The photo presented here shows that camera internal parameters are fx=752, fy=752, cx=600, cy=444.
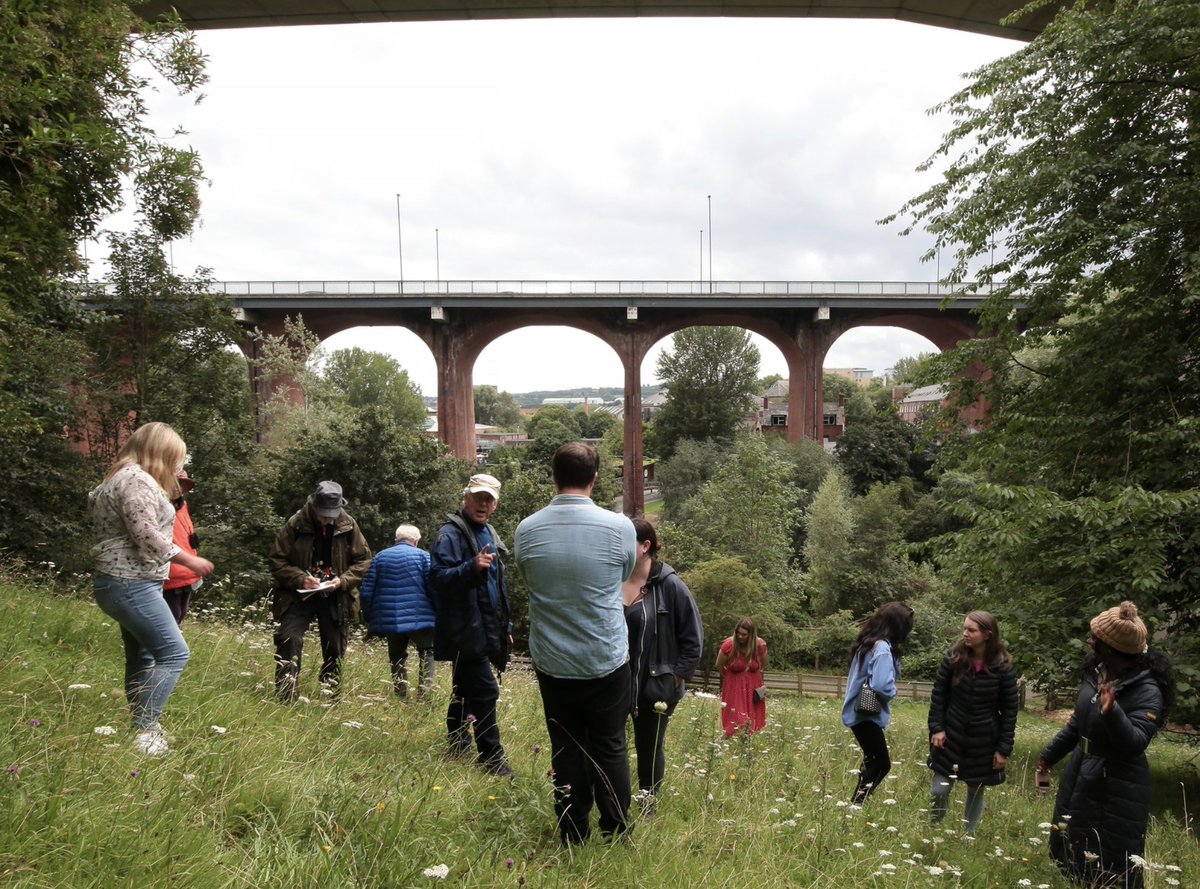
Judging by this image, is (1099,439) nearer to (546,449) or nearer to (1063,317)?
(1063,317)

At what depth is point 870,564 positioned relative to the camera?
2672 cm

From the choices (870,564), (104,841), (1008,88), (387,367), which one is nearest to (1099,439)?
(1008,88)

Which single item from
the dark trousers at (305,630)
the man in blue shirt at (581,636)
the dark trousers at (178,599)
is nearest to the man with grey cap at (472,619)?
the man in blue shirt at (581,636)

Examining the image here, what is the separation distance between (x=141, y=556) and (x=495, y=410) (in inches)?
4990

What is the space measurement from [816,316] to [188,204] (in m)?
25.8

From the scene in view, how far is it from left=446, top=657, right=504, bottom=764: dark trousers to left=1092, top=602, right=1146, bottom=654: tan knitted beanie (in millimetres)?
2410

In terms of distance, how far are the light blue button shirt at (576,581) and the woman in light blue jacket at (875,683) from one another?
1.85m

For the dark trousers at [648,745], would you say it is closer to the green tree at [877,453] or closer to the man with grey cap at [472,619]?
the man with grey cap at [472,619]

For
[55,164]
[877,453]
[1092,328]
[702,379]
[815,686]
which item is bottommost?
[815,686]

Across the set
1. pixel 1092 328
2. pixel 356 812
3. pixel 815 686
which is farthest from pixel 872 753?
pixel 815 686

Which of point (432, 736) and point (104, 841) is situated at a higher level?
point (104, 841)

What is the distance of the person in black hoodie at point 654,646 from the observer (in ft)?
9.79

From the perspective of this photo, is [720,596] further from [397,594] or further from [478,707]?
[478,707]

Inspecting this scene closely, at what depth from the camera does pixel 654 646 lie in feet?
9.94
